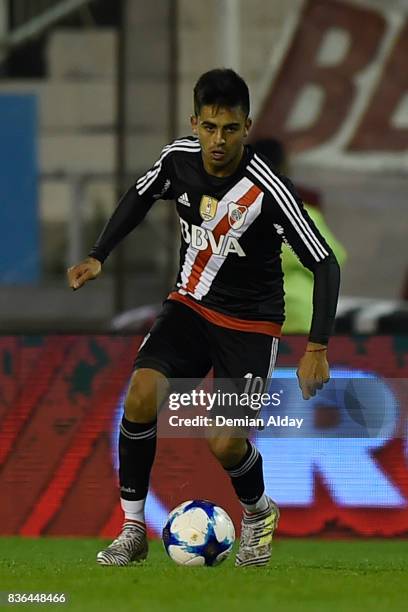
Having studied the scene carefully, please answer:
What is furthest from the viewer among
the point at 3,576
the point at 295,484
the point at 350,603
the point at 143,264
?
the point at 143,264

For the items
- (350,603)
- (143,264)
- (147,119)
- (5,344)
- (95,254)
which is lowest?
(143,264)

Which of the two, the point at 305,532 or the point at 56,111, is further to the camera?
the point at 56,111

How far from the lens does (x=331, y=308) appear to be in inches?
274

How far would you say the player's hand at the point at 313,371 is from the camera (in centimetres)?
691

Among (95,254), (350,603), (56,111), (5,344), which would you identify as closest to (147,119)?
(56,111)

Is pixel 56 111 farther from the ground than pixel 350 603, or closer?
closer

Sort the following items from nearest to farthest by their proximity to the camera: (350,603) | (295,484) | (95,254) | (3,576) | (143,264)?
A: (350,603)
(3,576)
(95,254)
(295,484)
(143,264)

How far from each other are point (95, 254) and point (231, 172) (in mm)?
599

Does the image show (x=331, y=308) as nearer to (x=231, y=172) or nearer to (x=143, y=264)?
(x=231, y=172)

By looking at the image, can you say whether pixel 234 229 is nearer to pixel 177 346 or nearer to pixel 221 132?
pixel 221 132

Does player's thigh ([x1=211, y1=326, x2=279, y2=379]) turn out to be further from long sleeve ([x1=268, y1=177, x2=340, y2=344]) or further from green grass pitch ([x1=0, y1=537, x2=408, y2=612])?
green grass pitch ([x1=0, y1=537, x2=408, y2=612])

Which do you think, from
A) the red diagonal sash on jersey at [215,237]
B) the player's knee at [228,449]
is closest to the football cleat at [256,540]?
the player's knee at [228,449]

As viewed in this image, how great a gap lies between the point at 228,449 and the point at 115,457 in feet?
6.76

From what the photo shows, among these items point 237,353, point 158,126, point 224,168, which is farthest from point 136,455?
point 158,126
